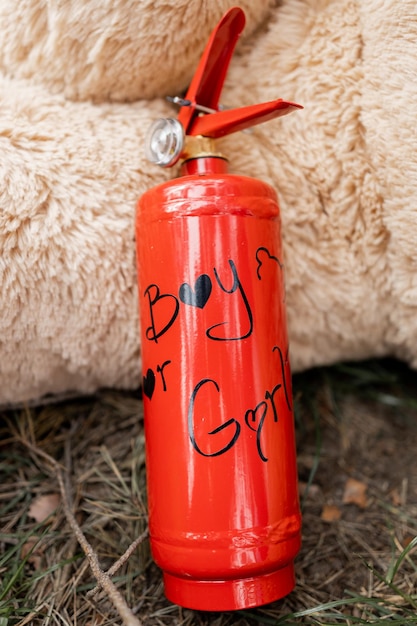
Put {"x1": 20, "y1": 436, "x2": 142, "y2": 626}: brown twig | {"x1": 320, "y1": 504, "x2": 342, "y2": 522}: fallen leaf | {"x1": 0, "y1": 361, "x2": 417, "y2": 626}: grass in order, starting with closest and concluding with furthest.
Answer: {"x1": 20, "y1": 436, "x2": 142, "y2": 626}: brown twig < {"x1": 0, "y1": 361, "x2": 417, "y2": 626}: grass < {"x1": 320, "y1": 504, "x2": 342, "y2": 522}: fallen leaf

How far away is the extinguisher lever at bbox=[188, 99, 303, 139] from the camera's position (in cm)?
65

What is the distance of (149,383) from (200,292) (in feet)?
0.46

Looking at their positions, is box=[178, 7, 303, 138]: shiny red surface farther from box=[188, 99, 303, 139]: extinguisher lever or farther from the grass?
the grass

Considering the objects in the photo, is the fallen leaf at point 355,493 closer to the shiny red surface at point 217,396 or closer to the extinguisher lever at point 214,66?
the shiny red surface at point 217,396

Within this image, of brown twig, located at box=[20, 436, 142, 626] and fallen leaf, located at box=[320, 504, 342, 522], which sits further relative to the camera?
fallen leaf, located at box=[320, 504, 342, 522]

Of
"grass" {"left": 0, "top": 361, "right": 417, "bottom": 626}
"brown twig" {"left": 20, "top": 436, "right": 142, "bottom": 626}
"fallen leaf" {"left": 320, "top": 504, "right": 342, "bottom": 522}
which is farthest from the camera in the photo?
"fallen leaf" {"left": 320, "top": 504, "right": 342, "bottom": 522}

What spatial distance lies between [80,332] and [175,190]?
0.78 ft

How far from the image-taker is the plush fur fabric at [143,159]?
0.70 metres

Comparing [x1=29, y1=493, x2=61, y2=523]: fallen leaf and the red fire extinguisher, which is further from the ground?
the red fire extinguisher

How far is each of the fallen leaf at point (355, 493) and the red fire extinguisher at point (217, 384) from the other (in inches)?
8.2

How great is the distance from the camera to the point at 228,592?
66cm

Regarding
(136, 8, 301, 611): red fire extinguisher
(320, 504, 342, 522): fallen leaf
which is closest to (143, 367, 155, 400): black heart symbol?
(136, 8, 301, 611): red fire extinguisher

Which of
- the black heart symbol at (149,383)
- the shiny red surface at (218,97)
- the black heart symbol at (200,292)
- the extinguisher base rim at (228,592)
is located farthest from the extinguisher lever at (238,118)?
the extinguisher base rim at (228,592)

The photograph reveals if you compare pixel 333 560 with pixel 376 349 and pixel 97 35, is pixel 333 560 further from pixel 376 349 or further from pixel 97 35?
pixel 97 35
